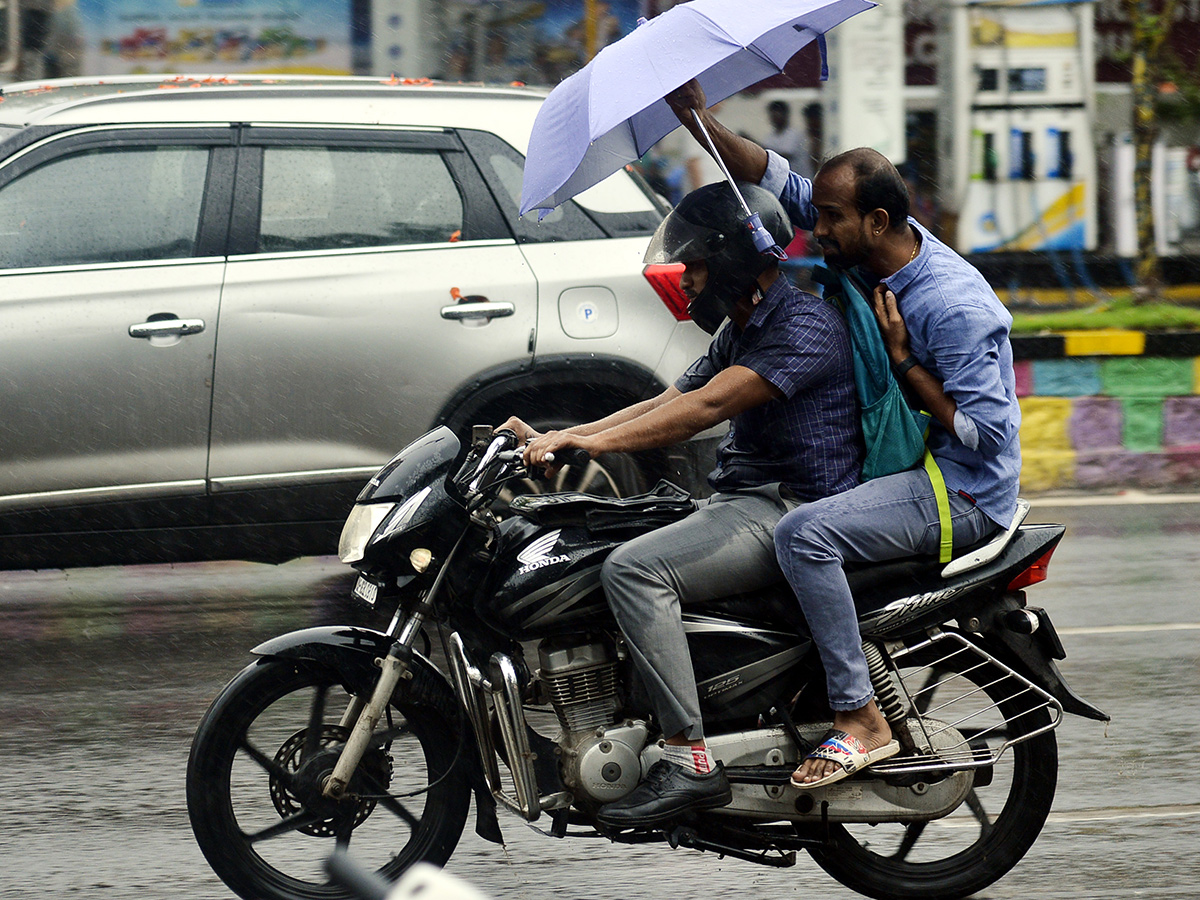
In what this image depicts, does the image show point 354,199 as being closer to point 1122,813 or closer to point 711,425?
point 711,425

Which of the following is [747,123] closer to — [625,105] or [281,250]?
[281,250]

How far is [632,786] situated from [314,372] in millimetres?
2957

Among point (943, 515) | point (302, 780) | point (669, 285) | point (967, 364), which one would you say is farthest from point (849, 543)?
point (669, 285)

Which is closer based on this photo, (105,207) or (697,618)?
(697,618)

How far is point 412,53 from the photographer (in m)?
14.0

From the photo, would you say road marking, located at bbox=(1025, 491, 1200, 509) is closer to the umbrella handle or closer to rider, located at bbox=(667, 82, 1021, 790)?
rider, located at bbox=(667, 82, 1021, 790)

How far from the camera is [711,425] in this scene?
354 cm

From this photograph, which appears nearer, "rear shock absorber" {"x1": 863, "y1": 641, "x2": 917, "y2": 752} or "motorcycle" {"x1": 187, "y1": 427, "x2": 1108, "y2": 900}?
"motorcycle" {"x1": 187, "y1": 427, "x2": 1108, "y2": 900}

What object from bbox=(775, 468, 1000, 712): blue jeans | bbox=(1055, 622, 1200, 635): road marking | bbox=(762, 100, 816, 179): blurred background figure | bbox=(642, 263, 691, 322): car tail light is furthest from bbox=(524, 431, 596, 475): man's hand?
bbox=(762, 100, 816, 179): blurred background figure

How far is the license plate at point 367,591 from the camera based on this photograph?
11.8 ft

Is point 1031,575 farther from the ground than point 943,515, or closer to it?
closer to it

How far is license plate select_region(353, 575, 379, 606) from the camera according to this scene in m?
3.58

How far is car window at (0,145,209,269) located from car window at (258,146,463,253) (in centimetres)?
31

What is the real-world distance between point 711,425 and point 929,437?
536mm
